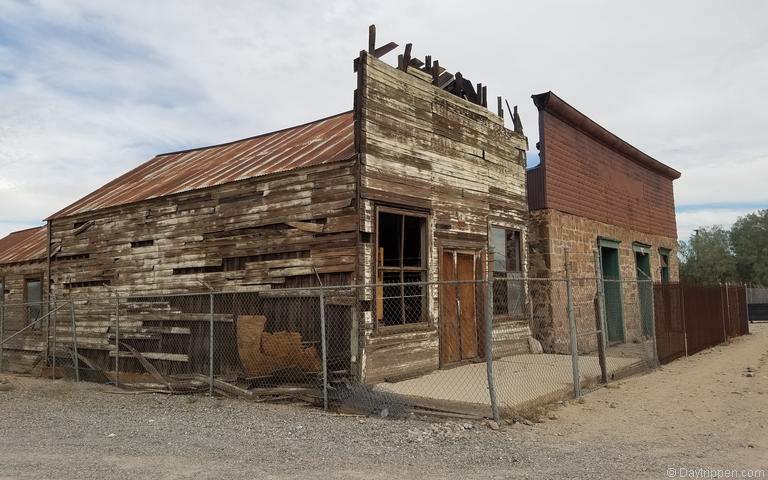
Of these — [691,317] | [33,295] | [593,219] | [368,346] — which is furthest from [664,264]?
[33,295]

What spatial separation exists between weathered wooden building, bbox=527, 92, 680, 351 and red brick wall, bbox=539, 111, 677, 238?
24 millimetres

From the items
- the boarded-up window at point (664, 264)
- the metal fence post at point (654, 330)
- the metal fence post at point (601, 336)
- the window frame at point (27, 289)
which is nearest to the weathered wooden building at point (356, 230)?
the window frame at point (27, 289)

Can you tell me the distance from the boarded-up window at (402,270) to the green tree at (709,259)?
1732 inches

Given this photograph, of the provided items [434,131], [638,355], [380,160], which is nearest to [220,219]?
[380,160]

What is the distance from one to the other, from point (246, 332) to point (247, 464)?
4280 mm

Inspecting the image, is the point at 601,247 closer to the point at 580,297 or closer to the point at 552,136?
the point at 580,297

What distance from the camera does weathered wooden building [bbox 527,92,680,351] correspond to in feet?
45.1

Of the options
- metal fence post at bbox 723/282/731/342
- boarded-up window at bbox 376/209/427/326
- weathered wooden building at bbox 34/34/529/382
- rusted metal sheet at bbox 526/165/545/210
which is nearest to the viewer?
weathered wooden building at bbox 34/34/529/382

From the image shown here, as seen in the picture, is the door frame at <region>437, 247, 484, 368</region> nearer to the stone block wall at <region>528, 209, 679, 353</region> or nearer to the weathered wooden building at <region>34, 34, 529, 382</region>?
the weathered wooden building at <region>34, 34, 529, 382</region>

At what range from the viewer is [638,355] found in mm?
12906

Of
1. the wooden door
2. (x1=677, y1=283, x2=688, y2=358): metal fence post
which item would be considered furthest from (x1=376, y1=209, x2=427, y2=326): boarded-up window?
(x1=677, y1=283, x2=688, y2=358): metal fence post

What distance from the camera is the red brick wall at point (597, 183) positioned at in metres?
14.5

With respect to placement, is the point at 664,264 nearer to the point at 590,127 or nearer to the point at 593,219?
the point at 593,219

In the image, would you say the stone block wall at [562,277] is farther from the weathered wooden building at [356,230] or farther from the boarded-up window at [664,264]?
the boarded-up window at [664,264]
